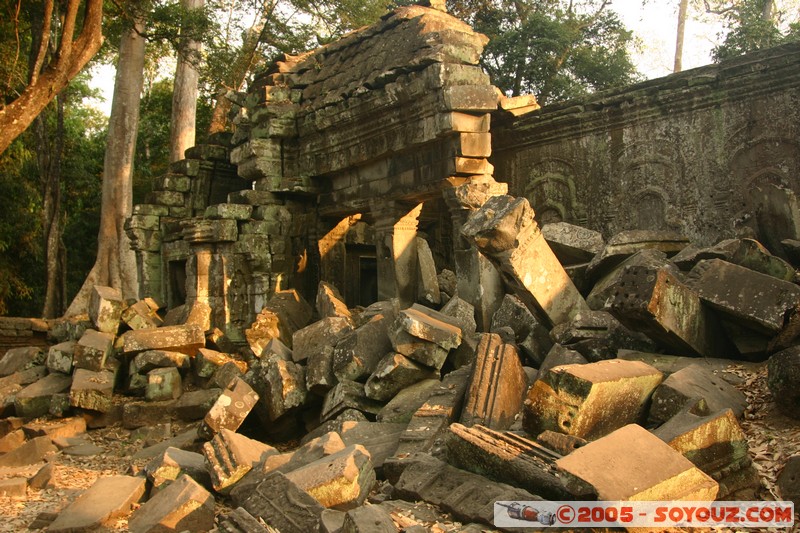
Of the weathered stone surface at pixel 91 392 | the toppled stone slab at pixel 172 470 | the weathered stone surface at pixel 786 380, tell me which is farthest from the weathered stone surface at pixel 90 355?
the weathered stone surface at pixel 786 380

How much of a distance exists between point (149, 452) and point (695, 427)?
476 centimetres

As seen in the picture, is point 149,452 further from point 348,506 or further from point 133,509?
point 348,506

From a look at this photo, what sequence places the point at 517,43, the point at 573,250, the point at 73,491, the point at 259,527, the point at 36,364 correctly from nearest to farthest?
the point at 259,527
the point at 73,491
the point at 573,250
the point at 36,364
the point at 517,43

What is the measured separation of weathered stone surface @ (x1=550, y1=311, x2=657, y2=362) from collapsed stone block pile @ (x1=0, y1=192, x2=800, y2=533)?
0.02m

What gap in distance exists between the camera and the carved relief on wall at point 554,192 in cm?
1013

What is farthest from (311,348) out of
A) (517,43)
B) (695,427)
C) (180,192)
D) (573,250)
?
(517,43)

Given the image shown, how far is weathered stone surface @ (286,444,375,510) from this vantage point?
3.47m

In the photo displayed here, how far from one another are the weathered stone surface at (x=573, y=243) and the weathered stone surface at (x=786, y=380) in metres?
3.04

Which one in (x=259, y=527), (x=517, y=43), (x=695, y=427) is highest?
(x=517, y=43)

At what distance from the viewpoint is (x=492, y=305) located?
23.4 ft

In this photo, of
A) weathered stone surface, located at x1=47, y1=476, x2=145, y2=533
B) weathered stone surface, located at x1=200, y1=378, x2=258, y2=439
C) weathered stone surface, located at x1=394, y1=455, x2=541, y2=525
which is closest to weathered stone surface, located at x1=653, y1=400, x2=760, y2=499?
weathered stone surface, located at x1=394, y1=455, x2=541, y2=525

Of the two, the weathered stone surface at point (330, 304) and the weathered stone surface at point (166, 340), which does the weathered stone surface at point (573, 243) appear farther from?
the weathered stone surface at point (166, 340)

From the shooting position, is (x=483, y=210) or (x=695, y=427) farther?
(x=483, y=210)

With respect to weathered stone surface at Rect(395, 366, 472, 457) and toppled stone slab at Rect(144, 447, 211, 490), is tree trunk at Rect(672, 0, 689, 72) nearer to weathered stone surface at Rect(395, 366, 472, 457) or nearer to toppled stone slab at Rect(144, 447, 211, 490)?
weathered stone surface at Rect(395, 366, 472, 457)
